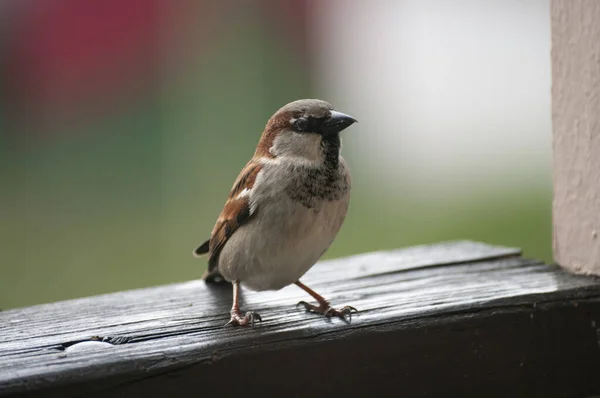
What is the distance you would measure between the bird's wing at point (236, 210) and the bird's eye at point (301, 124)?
12cm

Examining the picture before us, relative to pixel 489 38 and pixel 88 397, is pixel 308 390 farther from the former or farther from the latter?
pixel 489 38

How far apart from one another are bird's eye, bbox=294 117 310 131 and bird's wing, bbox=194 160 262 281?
0.12 m

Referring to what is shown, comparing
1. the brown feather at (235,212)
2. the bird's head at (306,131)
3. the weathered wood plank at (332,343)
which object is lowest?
the weathered wood plank at (332,343)

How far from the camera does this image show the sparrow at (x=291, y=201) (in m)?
1.54

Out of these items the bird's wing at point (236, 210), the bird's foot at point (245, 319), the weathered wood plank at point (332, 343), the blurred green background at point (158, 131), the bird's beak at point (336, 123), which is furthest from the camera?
the blurred green background at point (158, 131)

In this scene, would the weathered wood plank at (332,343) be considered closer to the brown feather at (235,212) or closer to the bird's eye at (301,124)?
the brown feather at (235,212)

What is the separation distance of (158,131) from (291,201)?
337 centimetres

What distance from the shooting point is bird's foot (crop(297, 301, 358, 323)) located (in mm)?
1412

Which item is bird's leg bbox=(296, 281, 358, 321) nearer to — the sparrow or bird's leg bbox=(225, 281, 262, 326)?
the sparrow

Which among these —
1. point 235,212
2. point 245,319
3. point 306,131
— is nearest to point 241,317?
point 245,319

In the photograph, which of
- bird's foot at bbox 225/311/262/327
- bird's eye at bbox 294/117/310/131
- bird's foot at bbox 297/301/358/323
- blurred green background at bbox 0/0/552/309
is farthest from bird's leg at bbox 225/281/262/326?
blurred green background at bbox 0/0/552/309

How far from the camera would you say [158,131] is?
4.78 meters

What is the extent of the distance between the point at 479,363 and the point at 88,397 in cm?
68

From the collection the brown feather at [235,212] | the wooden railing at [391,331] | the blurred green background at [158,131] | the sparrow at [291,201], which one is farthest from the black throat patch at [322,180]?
the blurred green background at [158,131]
